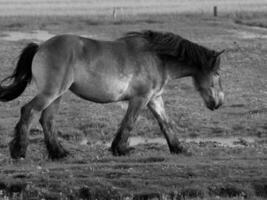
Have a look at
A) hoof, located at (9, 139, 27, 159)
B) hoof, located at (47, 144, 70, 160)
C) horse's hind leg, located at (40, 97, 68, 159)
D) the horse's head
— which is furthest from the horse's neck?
hoof, located at (9, 139, 27, 159)

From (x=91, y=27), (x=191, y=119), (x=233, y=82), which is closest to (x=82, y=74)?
(x=191, y=119)

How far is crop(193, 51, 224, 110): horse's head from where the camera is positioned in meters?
14.1

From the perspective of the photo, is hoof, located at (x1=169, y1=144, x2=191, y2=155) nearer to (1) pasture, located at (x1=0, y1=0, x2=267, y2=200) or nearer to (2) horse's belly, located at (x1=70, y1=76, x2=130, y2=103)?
(1) pasture, located at (x1=0, y1=0, x2=267, y2=200)

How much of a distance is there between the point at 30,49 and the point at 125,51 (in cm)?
147

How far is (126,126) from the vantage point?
13.6 metres

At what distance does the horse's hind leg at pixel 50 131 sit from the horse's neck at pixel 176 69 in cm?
187

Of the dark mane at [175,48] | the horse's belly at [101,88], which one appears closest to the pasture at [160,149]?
the horse's belly at [101,88]

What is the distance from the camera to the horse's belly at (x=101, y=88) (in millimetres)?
13250

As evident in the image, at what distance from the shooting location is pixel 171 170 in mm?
11359

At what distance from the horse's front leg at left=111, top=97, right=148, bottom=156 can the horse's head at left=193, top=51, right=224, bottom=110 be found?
1248 millimetres

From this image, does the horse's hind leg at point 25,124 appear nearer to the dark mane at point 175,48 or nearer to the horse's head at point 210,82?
the dark mane at point 175,48

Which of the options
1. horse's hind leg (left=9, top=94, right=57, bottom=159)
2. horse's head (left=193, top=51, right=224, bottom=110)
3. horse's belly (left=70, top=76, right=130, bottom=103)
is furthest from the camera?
horse's head (left=193, top=51, right=224, bottom=110)

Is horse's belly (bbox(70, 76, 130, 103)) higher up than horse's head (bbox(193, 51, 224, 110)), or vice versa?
horse's belly (bbox(70, 76, 130, 103))

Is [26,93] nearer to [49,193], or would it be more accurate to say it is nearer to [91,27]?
[49,193]
